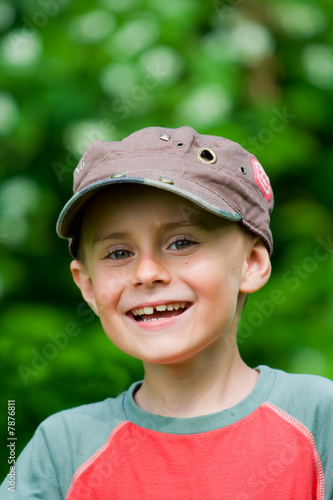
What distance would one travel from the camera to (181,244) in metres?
1.92

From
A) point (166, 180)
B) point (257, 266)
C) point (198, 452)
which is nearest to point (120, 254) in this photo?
point (166, 180)

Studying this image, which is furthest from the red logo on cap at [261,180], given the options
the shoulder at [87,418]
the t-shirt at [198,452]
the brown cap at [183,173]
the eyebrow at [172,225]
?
the shoulder at [87,418]

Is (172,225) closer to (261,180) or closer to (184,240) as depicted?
(184,240)

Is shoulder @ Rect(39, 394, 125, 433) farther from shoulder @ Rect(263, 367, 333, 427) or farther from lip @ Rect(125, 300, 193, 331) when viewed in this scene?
shoulder @ Rect(263, 367, 333, 427)

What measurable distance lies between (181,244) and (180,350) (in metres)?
0.27

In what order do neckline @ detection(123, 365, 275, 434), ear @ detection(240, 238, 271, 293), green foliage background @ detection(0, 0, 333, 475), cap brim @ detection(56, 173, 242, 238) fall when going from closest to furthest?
cap brim @ detection(56, 173, 242, 238)
neckline @ detection(123, 365, 275, 434)
ear @ detection(240, 238, 271, 293)
green foliage background @ detection(0, 0, 333, 475)

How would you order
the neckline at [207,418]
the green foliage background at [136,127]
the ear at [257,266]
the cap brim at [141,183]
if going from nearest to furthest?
the cap brim at [141,183]
the neckline at [207,418]
the ear at [257,266]
the green foliage background at [136,127]

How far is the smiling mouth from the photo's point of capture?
1925mm

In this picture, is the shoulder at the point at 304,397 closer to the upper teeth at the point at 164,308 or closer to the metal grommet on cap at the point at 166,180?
the upper teeth at the point at 164,308

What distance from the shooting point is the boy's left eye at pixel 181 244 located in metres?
1.92

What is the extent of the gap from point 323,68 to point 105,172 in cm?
276

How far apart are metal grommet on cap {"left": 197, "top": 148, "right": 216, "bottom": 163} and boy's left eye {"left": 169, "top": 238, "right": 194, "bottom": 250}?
0.22 meters

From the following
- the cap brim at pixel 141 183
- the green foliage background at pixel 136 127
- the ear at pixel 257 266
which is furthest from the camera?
the green foliage background at pixel 136 127

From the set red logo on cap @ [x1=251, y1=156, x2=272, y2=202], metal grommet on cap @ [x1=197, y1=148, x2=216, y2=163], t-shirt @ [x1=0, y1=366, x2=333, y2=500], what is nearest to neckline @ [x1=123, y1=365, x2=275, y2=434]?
t-shirt @ [x1=0, y1=366, x2=333, y2=500]
